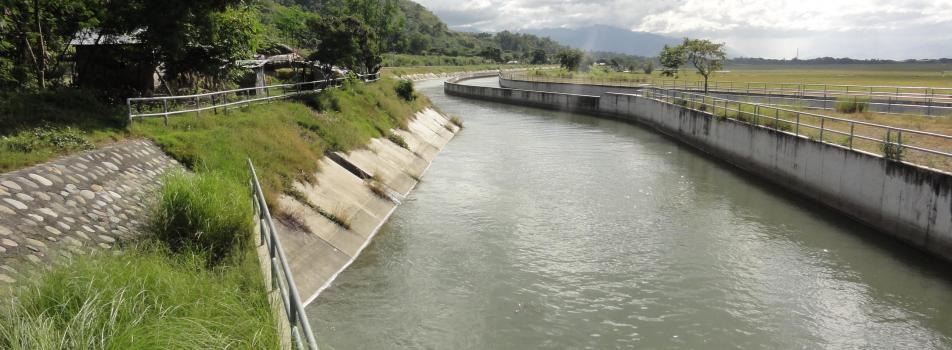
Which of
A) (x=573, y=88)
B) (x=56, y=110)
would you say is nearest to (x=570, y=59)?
(x=573, y=88)

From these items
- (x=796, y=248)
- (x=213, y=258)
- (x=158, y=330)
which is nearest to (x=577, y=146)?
(x=796, y=248)

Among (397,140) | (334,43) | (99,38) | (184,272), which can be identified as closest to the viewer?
(184,272)

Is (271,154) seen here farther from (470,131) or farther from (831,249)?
(470,131)

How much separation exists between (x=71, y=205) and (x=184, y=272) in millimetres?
3149

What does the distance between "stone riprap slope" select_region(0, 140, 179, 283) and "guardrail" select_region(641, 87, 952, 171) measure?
56.9 feet

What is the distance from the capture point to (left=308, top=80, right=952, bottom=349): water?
11.1 m

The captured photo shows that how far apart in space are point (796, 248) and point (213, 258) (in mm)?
14276

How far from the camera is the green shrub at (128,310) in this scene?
17.7 feet

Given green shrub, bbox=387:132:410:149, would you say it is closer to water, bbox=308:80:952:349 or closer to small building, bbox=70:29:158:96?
water, bbox=308:80:952:349

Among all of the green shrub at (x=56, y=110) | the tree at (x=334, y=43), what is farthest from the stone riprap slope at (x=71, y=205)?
the tree at (x=334, y=43)

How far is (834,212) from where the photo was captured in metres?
19.2

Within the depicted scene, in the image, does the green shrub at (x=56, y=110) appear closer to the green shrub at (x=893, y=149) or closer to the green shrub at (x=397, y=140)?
the green shrub at (x=397, y=140)

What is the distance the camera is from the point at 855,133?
78.2 feet

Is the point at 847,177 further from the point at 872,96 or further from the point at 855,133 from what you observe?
the point at 872,96
